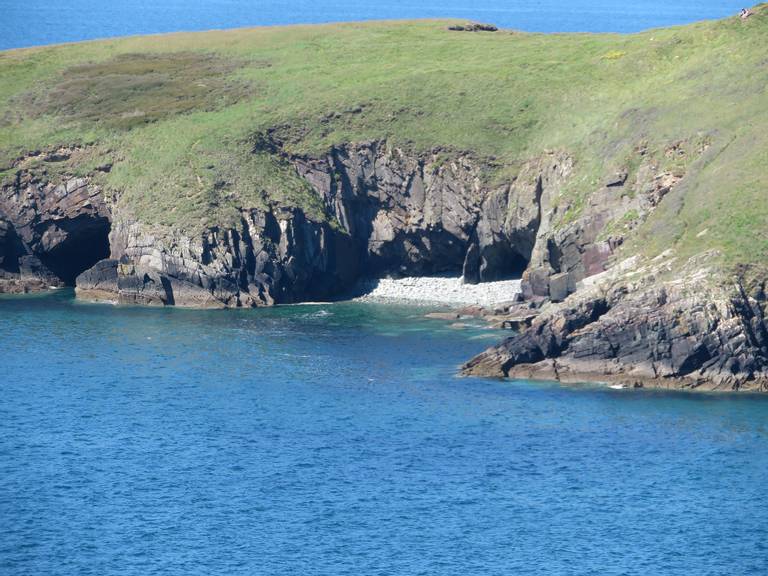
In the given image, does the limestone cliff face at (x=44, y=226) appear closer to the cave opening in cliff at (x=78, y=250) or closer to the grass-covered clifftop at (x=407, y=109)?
the cave opening in cliff at (x=78, y=250)

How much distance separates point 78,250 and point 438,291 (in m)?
30.9

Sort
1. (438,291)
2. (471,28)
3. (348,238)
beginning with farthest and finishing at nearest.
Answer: (471,28)
(348,238)
(438,291)

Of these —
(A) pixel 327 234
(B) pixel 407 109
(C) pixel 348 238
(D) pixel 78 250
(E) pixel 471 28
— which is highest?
(E) pixel 471 28

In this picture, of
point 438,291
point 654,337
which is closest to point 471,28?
point 438,291

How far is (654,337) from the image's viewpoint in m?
91.9

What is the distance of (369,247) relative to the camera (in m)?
127

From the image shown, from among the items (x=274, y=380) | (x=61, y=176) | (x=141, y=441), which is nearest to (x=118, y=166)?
(x=61, y=176)

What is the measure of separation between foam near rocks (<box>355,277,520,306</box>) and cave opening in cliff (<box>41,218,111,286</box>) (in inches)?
884

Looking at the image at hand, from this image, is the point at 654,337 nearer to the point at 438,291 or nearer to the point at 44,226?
the point at 438,291

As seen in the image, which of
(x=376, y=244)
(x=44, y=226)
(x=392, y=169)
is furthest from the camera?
(x=44, y=226)

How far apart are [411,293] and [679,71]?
27.2 m

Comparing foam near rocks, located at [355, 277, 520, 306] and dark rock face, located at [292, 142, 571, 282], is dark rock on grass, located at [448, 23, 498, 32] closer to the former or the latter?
dark rock face, located at [292, 142, 571, 282]

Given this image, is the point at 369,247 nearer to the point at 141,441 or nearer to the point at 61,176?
the point at 61,176

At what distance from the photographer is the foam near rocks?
119000mm
